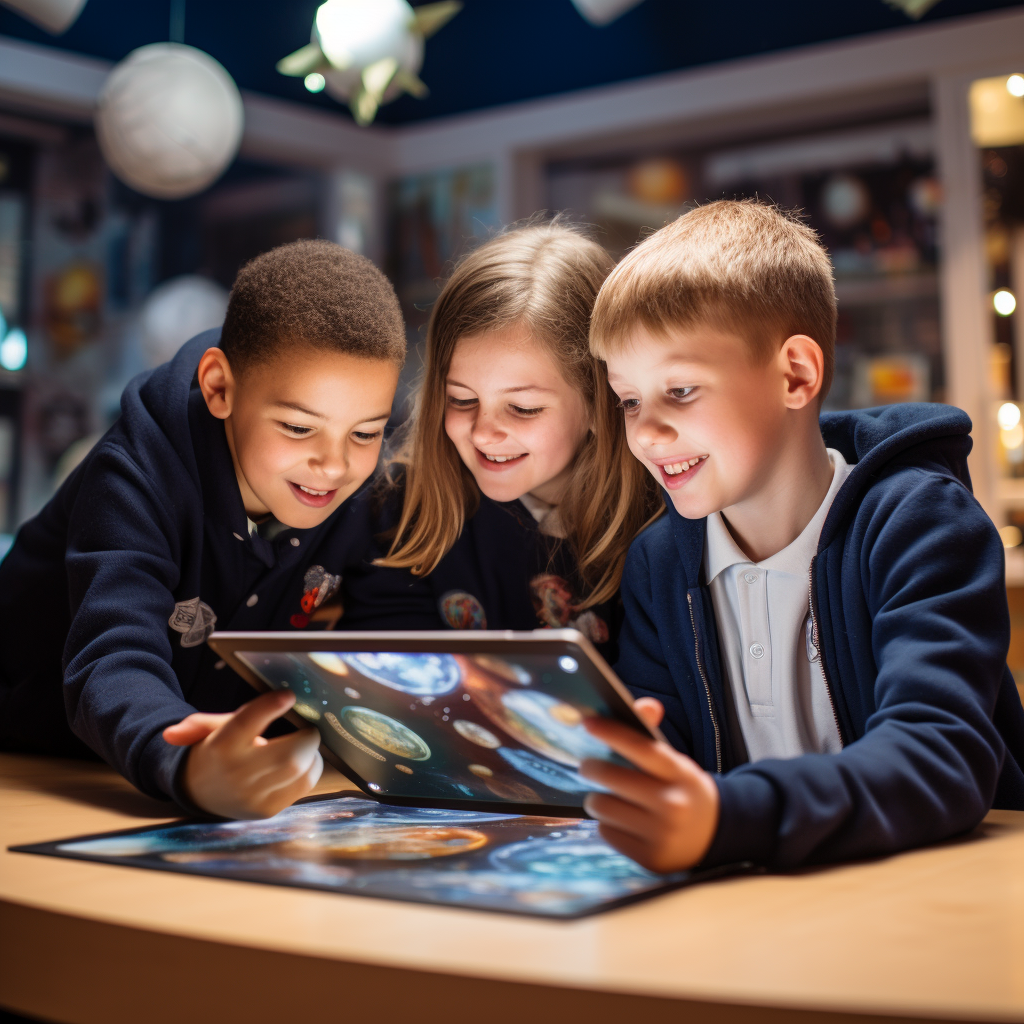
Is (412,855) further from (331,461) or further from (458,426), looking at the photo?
(458,426)

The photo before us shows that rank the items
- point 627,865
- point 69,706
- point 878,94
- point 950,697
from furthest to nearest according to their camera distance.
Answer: point 878,94 → point 69,706 → point 950,697 → point 627,865

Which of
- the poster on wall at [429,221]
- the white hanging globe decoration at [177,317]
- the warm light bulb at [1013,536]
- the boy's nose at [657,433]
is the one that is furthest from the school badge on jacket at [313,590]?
the poster on wall at [429,221]

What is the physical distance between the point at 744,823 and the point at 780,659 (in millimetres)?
451

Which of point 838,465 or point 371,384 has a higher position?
point 371,384

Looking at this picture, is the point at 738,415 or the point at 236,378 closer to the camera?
the point at 738,415

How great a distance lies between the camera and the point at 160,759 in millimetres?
833

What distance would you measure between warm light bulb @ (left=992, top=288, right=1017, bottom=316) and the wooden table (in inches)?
118

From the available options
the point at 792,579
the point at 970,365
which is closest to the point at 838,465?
the point at 792,579

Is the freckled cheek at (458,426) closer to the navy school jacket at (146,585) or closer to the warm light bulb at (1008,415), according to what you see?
the navy school jacket at (146,585)

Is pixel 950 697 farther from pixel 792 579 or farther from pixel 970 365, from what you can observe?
pixel 970 365

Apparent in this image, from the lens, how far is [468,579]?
4.36 ft

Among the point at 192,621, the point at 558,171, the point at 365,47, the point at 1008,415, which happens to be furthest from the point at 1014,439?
the point at 192,621

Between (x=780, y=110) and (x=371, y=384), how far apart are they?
3.02m

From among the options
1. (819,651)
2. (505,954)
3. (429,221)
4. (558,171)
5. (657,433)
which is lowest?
(505,954)
